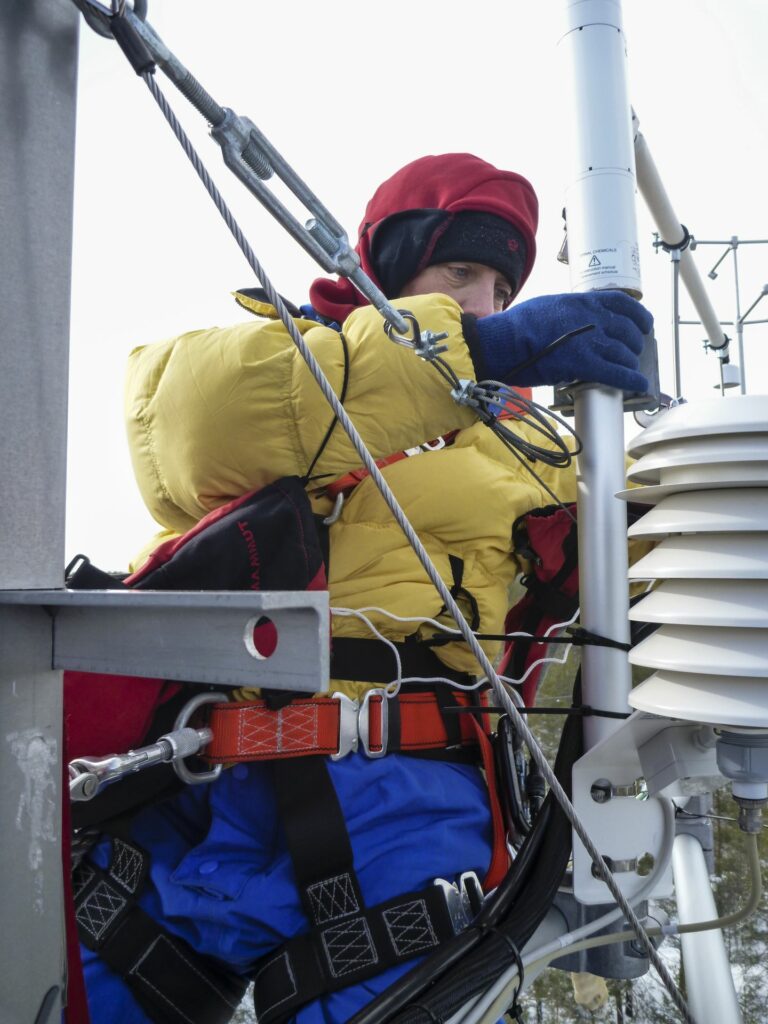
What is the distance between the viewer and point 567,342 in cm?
105

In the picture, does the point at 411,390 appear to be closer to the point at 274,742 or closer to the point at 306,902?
the point at 274,742

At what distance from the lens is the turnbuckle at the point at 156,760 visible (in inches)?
32.9

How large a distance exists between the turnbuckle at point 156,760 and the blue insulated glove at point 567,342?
2.18ft

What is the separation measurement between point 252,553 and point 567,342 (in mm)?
543

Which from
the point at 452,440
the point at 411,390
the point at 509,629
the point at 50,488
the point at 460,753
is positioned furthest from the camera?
the point at 509,629

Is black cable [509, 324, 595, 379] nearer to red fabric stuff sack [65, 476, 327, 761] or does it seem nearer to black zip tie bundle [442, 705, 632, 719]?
red fabric stuff sack [65, 476, 327, 761]

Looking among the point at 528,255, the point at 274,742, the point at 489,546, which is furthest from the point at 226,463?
the point at 528,255

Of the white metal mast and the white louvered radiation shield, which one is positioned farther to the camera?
the white metal mast

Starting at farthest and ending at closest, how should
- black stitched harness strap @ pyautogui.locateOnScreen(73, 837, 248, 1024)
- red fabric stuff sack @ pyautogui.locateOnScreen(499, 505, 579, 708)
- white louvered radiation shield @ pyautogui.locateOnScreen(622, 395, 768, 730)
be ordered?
red fabric stuff sack @ pyautogui.locateOnScreen(499, 505, 579, 708)
black stitched harness strap @ pyautogui.locateOnScreen(73, 837, 248, 1024)
white louvered radiation shield @ pyautogui.locateOnScreen(622, 395, 768, 730)

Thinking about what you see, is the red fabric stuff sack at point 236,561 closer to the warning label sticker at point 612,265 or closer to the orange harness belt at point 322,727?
the orange harness belt at point 322,727

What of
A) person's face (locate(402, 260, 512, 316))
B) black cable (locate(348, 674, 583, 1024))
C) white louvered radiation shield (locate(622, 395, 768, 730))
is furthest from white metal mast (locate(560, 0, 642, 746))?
person's face (locate(402, 260, 512, 316))

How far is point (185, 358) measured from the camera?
112 cm

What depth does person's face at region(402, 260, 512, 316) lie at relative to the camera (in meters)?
1.71

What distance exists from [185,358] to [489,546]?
0.65 m
